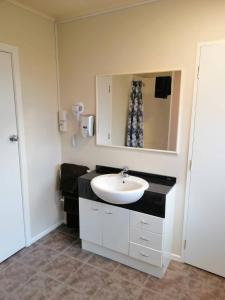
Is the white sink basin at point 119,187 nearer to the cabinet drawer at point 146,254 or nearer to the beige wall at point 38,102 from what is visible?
the cabinet drawer at point 146,254

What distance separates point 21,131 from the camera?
2293 millimetres

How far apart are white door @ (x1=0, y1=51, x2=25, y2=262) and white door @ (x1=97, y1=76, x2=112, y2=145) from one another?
86 cm

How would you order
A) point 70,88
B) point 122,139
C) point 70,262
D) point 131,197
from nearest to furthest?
point 131,197 → point 70,262 → point 122,139 → point 70,88

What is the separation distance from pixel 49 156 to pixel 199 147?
1664 mm

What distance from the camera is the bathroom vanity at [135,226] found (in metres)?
1.98

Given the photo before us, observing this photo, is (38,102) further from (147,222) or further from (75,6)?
(147,222)

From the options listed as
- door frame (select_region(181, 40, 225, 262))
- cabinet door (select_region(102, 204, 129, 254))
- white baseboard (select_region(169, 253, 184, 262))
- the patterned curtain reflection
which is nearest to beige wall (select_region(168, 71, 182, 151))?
door frame (select_region(181, 40, 225, 262))

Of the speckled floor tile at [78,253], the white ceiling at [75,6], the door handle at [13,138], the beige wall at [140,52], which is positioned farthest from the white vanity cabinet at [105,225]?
the white ceiling at [75,6]

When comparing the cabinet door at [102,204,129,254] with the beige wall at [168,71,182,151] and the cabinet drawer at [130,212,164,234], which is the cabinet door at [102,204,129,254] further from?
the beige wall at [168,71,182,151]

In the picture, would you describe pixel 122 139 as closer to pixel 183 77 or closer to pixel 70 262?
pixel 183 77

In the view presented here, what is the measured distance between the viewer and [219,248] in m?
2.07

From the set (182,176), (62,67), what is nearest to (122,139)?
(182,176)

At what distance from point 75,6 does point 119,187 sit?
5.89 ft

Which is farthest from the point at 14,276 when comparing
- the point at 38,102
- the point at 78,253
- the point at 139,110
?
the point at 139,110
